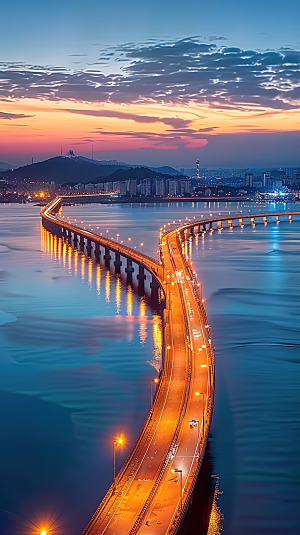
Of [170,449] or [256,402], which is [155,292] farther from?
[170,449]

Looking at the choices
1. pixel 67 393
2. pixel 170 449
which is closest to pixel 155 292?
pixel 67 393

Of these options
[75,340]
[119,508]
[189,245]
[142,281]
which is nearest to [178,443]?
[119,508]

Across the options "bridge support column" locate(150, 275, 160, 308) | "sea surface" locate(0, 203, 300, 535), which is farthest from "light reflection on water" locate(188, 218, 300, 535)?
"bridge support column" locate(150, 275, 160, 308)

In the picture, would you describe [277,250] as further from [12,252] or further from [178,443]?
[178,443]

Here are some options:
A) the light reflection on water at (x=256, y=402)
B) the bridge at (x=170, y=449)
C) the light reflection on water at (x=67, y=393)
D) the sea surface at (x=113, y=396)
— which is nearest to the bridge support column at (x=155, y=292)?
the light reflection on water at (x=67, y=393)

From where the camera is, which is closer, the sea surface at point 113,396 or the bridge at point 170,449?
the bridge at point 170,449

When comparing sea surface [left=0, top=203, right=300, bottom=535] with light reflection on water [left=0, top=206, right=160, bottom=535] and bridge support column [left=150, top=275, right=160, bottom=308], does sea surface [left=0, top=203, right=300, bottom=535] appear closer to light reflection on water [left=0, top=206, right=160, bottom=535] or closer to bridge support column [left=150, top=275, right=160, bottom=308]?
light reflection on water [left=0, top=206, right=160, bottom=535]

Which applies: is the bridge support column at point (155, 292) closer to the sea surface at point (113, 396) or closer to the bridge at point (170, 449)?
the sea surface at point (113, 396)

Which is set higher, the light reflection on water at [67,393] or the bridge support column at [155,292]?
the bridge support column at [155,292]
